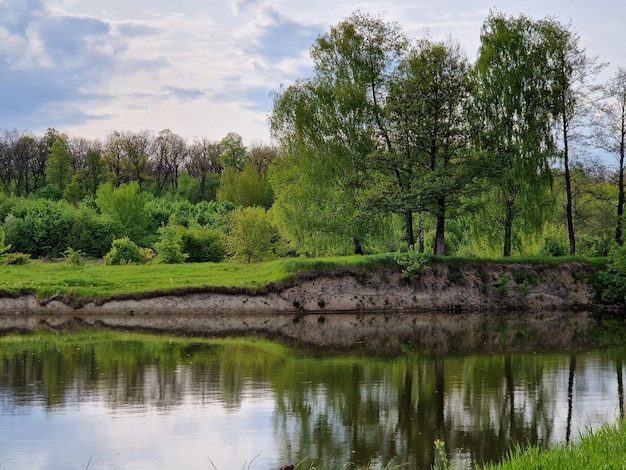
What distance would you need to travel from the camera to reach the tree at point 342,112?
41.2 metres

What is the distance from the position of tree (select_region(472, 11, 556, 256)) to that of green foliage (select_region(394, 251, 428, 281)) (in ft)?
20.1

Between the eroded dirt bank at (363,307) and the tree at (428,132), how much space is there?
3907 mm

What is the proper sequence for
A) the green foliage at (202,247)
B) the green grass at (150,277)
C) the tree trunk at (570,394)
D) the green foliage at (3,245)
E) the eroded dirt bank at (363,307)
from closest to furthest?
the tree trunk at (570,394) < the eroded dirt bank at (363,307) < the green grass at (150,277) < the green foliage at (3,245) < the green foliage at (202,247)

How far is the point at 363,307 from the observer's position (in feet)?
125

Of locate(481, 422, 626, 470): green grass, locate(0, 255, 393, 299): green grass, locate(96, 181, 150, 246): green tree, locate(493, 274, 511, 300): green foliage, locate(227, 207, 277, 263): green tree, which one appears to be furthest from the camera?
locate(96, 181, 150, 246): green tree

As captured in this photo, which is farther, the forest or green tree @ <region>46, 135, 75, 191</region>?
green tree @ <region>46, 135, 75, 191</region>

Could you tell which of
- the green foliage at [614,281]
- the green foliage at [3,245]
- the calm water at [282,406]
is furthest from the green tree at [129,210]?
the calm water at [282,406]

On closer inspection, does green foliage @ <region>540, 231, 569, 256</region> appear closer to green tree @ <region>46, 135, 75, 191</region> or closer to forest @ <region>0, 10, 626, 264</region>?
forest @ <region>0, 10, 626, 264</region>

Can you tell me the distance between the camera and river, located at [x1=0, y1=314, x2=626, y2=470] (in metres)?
12.8

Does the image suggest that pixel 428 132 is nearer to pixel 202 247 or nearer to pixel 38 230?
pixel 202 247

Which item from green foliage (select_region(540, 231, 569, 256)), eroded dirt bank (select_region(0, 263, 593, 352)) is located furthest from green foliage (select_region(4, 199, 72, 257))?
green foliage (select_region(540, 231, 569, 256))

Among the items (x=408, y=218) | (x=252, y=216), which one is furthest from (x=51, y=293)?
(x=408, y=218)

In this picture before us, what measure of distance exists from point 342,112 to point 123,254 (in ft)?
55.9

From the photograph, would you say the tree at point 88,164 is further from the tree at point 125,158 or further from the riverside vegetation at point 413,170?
the riverside vegetation at point 413,170
